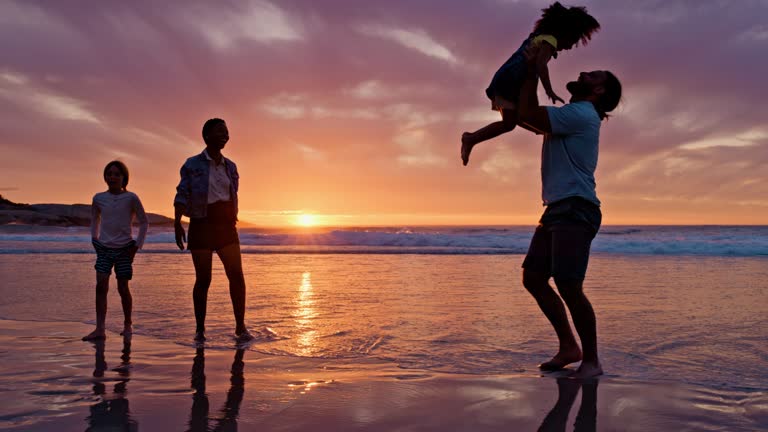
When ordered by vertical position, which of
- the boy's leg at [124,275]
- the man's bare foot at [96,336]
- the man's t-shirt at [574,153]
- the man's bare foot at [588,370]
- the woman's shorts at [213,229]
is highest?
the man's t-shirt at [574,153]

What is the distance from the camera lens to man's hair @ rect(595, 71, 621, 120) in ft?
12.1

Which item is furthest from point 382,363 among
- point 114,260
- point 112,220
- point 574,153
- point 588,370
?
point 112,220

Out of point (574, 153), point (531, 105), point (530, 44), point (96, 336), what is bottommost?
point (96, 336)

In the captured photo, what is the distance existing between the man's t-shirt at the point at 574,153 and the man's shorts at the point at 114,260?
393 centimetres

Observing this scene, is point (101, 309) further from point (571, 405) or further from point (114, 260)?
point (571, 405)

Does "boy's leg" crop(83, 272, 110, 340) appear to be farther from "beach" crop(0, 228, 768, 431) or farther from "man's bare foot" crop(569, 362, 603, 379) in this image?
"man's bare foot" crop(569, 362, 603, 379)

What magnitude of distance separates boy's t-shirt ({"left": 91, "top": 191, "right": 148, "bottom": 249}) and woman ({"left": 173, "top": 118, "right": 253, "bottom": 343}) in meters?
0.61

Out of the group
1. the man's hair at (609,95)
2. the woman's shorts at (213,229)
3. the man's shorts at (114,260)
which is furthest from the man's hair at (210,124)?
the man's hair at (609,95)

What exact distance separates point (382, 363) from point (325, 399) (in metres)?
1.01

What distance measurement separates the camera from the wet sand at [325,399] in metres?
2.62

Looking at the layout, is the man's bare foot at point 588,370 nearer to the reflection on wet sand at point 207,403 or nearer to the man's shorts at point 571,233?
the man's shorts at point 571,233

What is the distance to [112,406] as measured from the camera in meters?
2.85

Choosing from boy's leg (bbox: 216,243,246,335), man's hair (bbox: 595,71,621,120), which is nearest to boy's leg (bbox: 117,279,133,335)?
boy's leg (bbox: 216,243,246,335)

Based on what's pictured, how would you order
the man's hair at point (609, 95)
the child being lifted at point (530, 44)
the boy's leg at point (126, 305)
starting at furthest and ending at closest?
the boy's leg at point (126, 305), the man's hair at point (609, 95), the child being lifted at point (530, 44)
